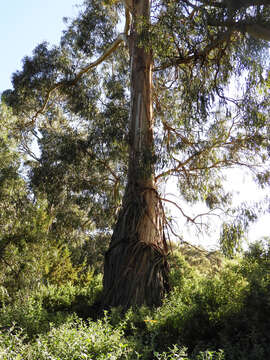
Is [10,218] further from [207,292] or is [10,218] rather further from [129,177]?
[207,292]

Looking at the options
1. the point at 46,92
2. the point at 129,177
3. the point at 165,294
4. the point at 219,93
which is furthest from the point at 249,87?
the point at 46,92

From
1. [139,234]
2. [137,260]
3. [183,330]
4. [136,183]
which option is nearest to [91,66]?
[136,183]

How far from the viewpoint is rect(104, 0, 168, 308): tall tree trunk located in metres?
6.38

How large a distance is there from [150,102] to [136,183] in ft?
6.61

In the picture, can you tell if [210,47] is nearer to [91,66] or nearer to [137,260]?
[137,260]

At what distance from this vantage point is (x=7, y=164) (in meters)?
8.54

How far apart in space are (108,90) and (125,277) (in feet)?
19.4

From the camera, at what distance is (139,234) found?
679 cm

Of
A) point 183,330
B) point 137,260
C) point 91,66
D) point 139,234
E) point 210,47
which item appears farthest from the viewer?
point 91,66

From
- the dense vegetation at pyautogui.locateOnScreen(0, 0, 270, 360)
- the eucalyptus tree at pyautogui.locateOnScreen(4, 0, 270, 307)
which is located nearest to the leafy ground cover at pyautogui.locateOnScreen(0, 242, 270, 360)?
the dense vegetation at pyautogui.locateOnScreen(0, 0, 270, 360)

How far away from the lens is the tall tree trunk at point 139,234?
6.38m

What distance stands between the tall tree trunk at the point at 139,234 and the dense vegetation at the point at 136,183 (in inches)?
0.9

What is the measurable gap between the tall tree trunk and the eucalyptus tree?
0.07 ft

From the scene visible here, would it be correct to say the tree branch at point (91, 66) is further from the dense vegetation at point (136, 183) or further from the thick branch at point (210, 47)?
the thick branch at point (210, 47)
